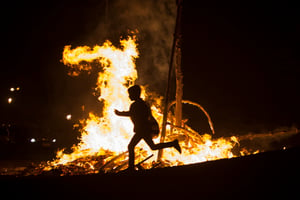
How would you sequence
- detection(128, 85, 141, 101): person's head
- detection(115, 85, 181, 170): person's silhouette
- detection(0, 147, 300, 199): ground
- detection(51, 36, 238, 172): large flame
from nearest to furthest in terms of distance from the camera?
detection(0, 147, 300, 199): ground, detection(115, 85, 181, 170): person's silhouette, detection(128, 85, 141, 101): person's head, detection(51, 36, 238, 172): large flame

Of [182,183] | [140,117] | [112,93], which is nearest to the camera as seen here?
[182,183]

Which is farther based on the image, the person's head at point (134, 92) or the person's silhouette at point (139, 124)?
the person's head at point (134, 92)

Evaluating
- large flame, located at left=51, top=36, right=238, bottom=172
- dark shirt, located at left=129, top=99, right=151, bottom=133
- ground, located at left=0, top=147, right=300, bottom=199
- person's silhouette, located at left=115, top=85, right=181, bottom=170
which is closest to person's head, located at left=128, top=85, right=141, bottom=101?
person's silhouette, located at left=115, top=85, right=181, bottom=170

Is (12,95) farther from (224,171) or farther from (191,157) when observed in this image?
(224,171)

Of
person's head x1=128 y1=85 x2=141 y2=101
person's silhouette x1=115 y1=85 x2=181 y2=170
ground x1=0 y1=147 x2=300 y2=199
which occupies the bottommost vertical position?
ground x1=0 y1=147 x2=300 y2=199

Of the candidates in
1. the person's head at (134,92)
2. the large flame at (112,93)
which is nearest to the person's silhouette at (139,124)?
the person's head at (134,92)

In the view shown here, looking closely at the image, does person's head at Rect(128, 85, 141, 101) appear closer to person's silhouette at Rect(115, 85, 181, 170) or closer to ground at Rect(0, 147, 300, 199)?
person's silhouette at Rect(115, 85, 181, 170)

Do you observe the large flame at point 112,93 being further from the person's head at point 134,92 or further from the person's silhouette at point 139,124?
the person's head at point 134,92

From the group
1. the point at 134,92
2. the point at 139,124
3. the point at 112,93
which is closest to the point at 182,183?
the point at 139,124

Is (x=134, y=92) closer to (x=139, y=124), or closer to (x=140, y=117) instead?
(x=140, y=117)

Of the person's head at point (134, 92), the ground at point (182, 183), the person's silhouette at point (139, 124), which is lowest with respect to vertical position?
the ground at point (182, 183)

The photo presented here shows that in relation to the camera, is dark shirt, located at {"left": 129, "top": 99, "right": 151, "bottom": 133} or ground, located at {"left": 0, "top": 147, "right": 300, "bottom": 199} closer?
ground, located at {"left": 0, "top": 147, "right": 300, "bottom": 199}

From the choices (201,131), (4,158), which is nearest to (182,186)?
(4,158)

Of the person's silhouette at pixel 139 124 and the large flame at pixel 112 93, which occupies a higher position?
the large flame at pixel 112 93
